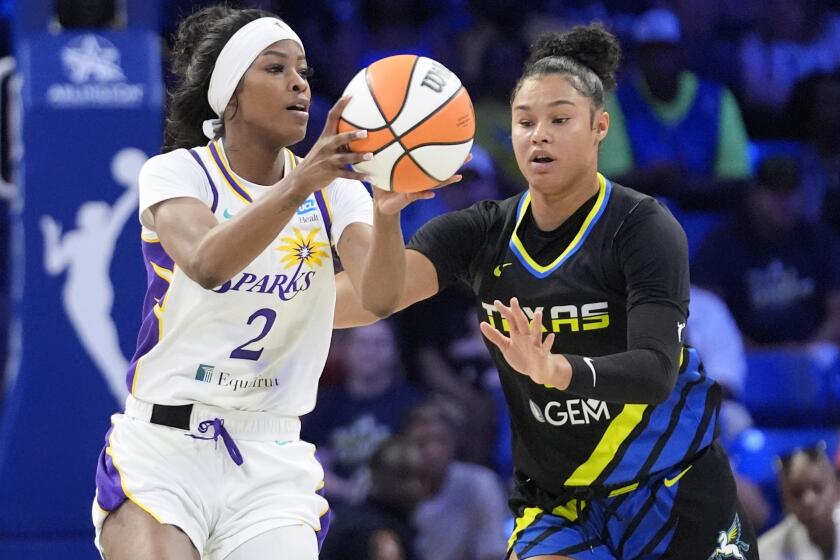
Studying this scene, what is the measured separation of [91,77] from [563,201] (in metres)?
2.36

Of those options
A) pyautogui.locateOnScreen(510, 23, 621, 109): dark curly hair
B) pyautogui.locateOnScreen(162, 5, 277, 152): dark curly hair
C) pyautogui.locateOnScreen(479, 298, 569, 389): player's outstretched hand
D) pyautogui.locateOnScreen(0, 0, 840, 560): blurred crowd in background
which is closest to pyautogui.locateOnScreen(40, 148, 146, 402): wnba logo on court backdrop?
pyautogui.locateOnScreen(0, 0, 840, 560): blurred crowd in background

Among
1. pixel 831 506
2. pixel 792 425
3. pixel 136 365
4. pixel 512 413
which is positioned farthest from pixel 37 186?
pixel 792 425

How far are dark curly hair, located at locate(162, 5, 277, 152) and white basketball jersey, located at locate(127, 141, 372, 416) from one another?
0.23 metres

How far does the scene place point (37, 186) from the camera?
5340 mm

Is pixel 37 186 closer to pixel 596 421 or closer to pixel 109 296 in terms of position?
pixel 109 296

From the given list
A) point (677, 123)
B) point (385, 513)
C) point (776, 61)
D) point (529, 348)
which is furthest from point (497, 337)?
point (776, 61)

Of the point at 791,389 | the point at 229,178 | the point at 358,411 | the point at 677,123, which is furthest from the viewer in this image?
the point at 677,123

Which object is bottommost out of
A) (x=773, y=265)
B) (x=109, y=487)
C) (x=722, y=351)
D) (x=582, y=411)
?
(x=722, y=351)

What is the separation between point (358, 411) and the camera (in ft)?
22.1

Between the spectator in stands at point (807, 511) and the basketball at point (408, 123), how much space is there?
11.9 feet

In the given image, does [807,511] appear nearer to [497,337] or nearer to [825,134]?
[825,134]

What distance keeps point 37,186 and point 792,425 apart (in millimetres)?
4308

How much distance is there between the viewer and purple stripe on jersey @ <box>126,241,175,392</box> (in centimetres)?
357

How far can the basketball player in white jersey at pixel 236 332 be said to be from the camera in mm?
3443
